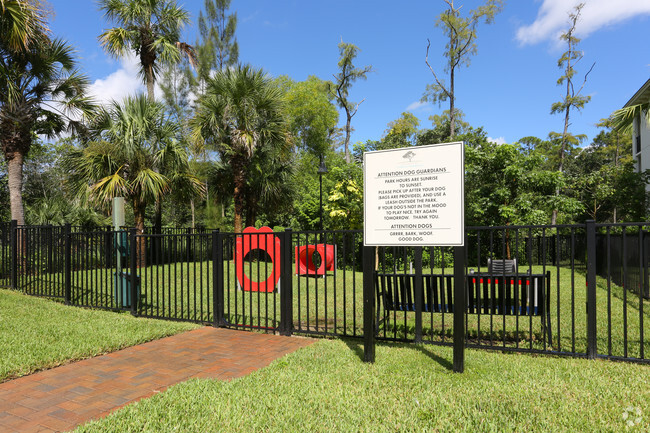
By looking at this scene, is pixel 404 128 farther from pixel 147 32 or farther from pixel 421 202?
pixel 421 202

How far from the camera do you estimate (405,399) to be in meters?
3.32

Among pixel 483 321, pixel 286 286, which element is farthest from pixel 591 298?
pixel 286 286

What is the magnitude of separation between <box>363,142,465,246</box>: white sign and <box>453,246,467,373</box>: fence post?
16cm

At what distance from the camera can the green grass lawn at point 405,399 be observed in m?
2.89

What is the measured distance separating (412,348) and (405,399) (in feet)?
5.38

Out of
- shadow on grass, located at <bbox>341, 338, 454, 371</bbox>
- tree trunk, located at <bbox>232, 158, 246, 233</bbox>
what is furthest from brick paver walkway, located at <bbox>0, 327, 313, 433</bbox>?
tree trunk, located at <bbox>232, 158, 246, 233</bbox>

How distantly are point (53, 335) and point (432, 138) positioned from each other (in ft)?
114

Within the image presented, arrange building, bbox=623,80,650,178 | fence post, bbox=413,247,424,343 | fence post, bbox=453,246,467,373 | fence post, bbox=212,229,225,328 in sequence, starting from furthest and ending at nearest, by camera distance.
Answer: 1. building, bbox=623,80,650,178
2. fence post, bbox=212,229,225,328
3. fence post, bbox=413,247,424,343
4. fence post, bbox=453,246,467,373

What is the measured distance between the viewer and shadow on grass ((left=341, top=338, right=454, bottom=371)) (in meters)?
4.29

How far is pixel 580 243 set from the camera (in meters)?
17.2

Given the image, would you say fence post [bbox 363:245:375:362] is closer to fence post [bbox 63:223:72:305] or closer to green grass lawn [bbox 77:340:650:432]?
green grass lawn [bbox 77:340:650:432]

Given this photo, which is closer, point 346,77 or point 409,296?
point 409,296

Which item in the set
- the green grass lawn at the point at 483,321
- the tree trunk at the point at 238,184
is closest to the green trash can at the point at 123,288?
the green grass lawn at the point at 483,321

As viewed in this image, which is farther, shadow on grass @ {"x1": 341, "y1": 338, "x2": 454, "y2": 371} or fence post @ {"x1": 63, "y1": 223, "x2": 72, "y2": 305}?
fence post @ {"x1": 63, "y1": 223, "x2": 72, "y2": 305}
